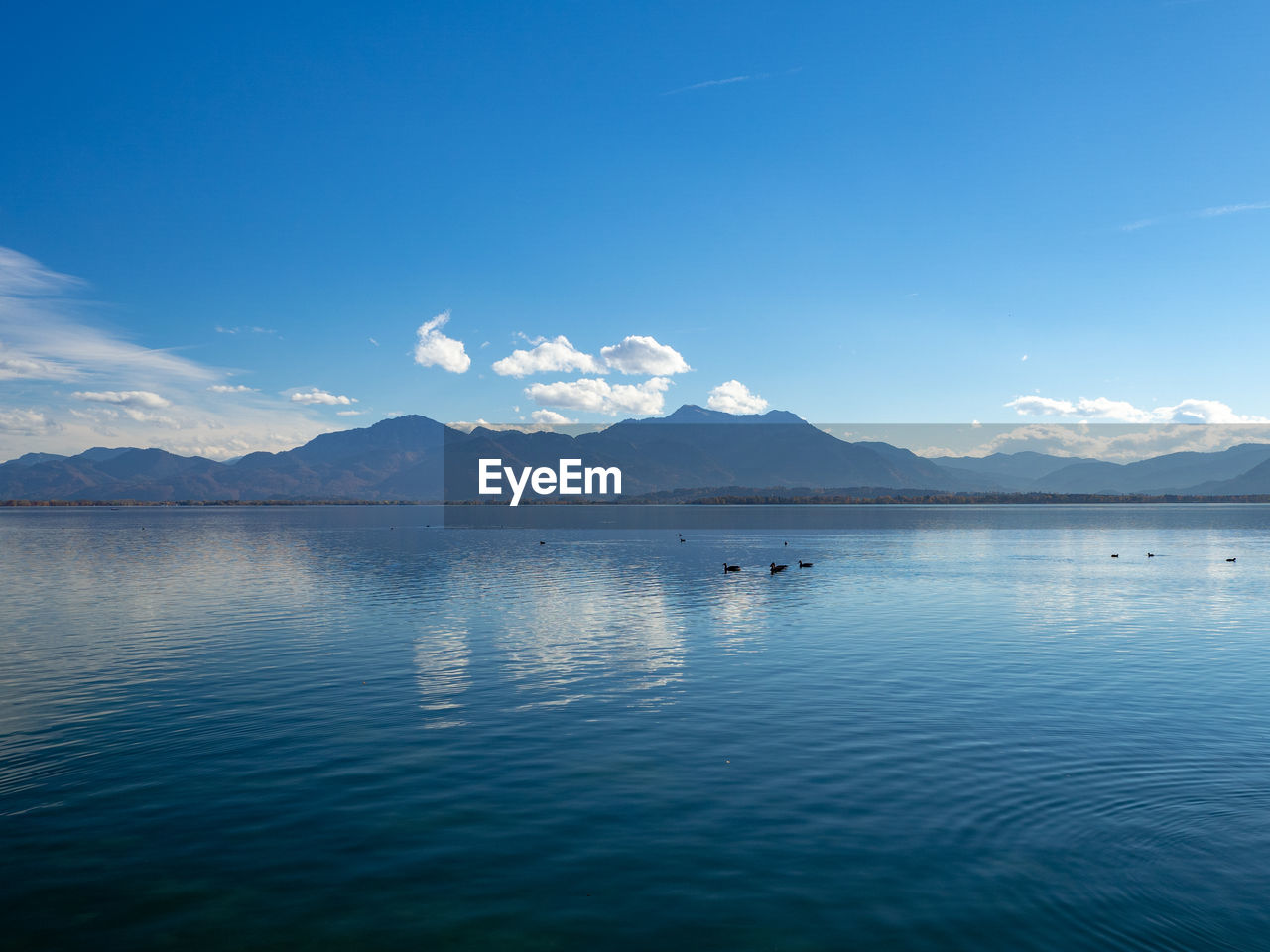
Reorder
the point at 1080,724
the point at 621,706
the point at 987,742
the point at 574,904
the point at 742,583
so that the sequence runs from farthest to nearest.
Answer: the point at 742,583 < the point at 621,706 < the point at 1080,724 < the point at 987,742 < the point at 574,904

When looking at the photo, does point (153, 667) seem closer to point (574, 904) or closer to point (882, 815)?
point (574, 904)

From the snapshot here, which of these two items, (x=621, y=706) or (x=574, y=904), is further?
(x=621, y=706)

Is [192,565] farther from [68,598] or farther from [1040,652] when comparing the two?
[1040,652]

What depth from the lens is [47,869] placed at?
17516mm

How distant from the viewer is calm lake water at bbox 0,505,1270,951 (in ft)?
50.9

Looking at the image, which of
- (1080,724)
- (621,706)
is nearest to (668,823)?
(621,706)

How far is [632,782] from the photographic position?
2281 cm

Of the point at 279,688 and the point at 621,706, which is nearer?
the point at 621,706

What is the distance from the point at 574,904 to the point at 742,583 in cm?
6605

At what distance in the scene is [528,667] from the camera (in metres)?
39.5

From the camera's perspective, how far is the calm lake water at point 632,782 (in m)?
15.5

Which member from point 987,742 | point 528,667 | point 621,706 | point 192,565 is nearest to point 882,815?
point 987,742

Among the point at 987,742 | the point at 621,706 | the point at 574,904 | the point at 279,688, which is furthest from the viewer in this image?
the point at 279,688

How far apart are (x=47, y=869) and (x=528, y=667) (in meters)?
23.3
